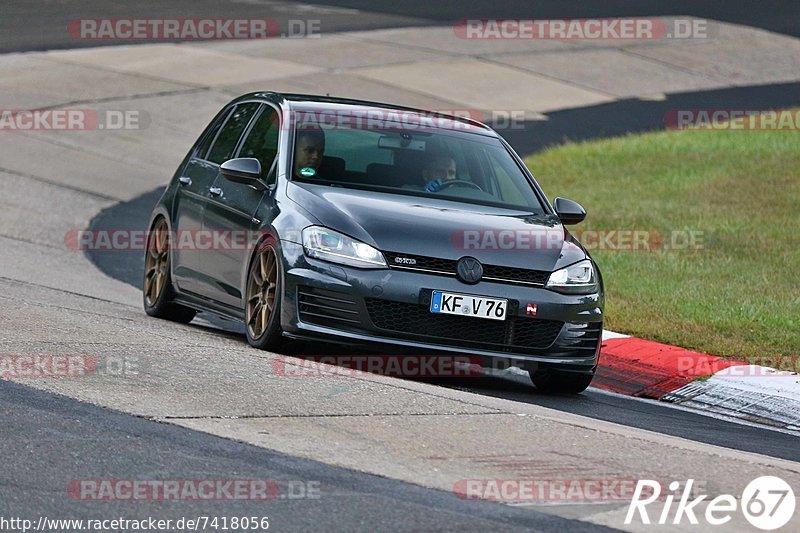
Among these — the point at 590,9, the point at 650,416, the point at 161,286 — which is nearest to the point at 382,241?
the point at 650,416

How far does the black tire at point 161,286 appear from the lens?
11.1 m

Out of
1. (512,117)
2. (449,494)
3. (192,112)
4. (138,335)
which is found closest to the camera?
(449,494)

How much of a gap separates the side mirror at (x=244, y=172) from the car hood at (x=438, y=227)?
0.30m

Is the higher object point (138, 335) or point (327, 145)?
point (327, 145)

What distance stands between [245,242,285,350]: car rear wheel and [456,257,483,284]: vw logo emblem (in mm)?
1036

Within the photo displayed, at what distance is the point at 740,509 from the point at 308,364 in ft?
9.50

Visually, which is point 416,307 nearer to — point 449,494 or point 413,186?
point 413,186

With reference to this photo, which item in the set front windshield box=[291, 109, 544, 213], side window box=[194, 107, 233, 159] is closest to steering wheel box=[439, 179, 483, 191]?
front windshield box=[291, 109, 544, 213]

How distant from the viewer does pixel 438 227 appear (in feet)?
29.7

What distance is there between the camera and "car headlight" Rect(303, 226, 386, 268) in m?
8.80

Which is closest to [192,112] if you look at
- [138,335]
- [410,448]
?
[138,335]

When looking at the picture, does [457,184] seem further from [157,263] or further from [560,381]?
[157,263]

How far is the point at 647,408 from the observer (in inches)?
376

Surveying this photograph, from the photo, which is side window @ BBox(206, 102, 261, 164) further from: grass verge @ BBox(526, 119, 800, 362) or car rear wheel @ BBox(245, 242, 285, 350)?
grass verge @ BBox(526, 119, 800, 362)
